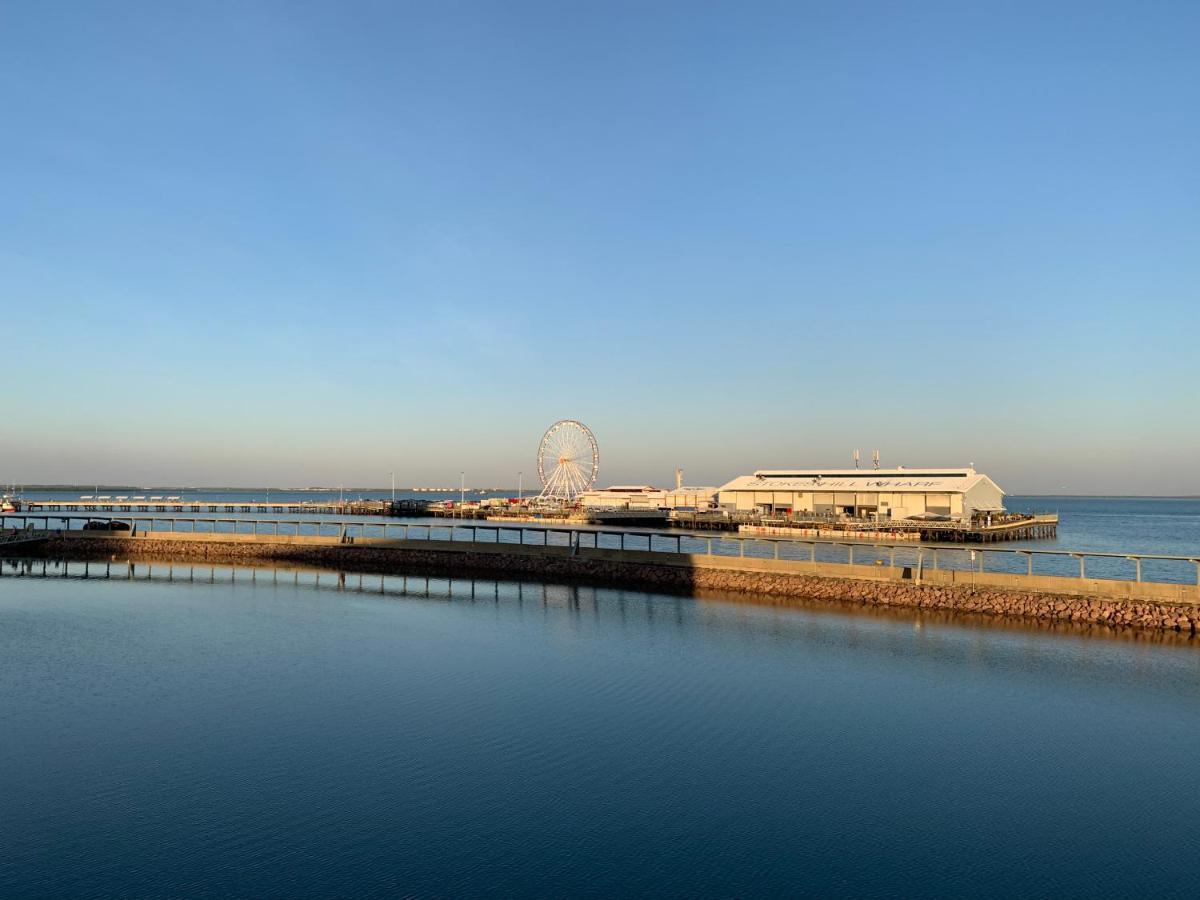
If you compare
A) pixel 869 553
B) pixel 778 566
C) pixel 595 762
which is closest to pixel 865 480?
pixel 869 553

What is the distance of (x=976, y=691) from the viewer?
88.0 feet

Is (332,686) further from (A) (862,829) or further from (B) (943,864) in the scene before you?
(B) (943,864)

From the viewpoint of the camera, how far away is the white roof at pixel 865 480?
102250mm

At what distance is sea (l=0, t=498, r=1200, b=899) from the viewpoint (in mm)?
14664

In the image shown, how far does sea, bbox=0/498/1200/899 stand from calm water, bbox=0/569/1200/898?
0.09 metres

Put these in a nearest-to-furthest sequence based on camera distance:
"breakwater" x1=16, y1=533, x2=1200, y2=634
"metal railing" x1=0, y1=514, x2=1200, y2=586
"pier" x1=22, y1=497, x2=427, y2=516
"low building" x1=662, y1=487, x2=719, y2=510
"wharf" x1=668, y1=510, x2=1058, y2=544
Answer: "breakwater" x1=16, y1=533, x2=1200, y2=634 → "metal railing" x1=0, y1=514, x2=1200, y2=586 → "wharf" x1=668, y1=510, x2=1058, y2=544 → "low building" x1=662, y1=487, x2=719, y2=510 → "pier" x1=22, y1=497, x2=427, y2=516

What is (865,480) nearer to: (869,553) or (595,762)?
(869,553)

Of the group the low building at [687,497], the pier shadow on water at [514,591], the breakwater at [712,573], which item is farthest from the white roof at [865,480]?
the pier shadow on water at [514,591]

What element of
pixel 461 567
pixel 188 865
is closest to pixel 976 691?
pixel 188 865

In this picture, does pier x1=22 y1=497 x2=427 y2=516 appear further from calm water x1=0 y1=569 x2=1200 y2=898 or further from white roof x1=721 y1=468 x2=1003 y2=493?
calm water x1=0 y1=569 x2=1200 y2=898

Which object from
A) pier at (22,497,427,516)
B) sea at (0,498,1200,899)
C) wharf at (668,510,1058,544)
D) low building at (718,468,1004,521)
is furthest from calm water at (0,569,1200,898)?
pier at (22,497,427,516)

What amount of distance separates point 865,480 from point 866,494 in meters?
4.80

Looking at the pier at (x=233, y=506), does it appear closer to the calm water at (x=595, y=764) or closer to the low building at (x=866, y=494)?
the low building at (x=866, y=494)

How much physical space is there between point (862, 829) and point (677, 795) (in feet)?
12.9
